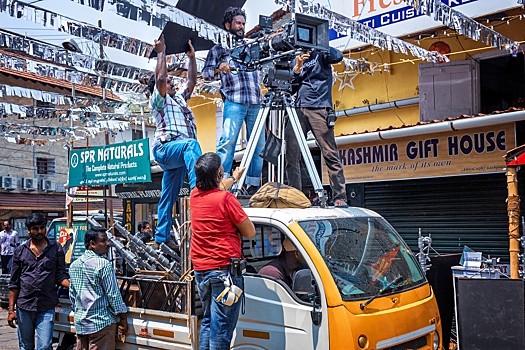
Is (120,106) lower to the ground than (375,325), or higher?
higher

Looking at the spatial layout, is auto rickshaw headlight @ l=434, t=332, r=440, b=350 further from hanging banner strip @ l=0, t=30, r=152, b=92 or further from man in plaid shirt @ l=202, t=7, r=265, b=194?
hanging banner strip @ l=0, t=30, r=152, b=92

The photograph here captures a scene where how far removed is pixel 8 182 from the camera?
89.9ft

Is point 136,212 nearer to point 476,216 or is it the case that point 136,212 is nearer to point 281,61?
point 476,216

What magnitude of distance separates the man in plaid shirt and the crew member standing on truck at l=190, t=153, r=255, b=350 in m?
1.98

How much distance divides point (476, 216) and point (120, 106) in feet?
24.6

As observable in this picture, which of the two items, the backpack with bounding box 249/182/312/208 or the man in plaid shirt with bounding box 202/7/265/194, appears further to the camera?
the man in plaid shirt with bounding box 202/7/265/194

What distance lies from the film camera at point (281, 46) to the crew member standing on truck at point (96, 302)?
220 cm

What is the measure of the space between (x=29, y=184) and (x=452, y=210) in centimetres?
2282

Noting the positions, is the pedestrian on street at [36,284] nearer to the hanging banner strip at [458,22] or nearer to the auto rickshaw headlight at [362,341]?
the auto rickshaw headlight at [362,341]

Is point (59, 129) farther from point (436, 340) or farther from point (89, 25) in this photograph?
point (436, 340)

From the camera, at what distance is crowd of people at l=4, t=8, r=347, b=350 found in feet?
14.4

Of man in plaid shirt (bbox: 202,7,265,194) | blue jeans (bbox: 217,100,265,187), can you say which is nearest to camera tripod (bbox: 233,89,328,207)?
blue jeans (bbox: 217,100,265,187)

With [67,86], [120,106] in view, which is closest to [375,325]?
[120,106]

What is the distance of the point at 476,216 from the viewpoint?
35.0 feet
